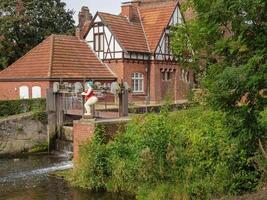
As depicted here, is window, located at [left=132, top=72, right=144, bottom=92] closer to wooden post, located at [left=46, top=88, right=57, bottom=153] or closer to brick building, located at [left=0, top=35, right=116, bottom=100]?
brick building, located at [left=0, top=35, right=116, bottom=100]

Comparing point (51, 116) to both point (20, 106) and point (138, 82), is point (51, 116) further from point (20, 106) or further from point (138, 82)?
point (138, 82)

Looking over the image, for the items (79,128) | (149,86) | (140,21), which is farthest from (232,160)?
(140,21)

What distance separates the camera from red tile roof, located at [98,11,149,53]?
35.8 metres

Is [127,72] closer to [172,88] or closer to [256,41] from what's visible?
[172,88]

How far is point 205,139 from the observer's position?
12805 mm

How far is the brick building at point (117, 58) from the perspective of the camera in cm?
3300

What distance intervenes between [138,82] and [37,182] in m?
21.6

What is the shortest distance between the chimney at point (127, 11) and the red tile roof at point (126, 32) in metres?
0.43

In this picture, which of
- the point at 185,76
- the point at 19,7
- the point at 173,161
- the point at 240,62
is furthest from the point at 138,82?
the point at 240,62

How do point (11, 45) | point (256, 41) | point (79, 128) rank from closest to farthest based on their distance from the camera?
point (256, 41) → point (79, 128) → point (11, 45)

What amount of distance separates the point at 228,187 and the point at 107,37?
25.5 m

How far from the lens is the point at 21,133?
24328 mm

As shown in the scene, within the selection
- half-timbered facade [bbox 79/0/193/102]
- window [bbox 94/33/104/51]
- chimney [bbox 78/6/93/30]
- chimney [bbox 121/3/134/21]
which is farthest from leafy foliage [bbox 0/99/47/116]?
chimney [bbox 78/6/93/30]

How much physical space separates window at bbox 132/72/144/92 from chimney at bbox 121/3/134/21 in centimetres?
475
